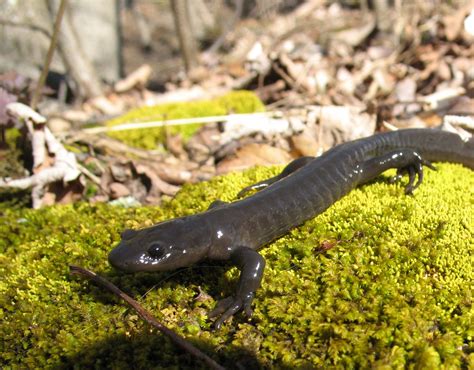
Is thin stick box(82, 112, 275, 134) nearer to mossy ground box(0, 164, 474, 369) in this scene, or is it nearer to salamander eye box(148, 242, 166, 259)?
mossy ground box(0, 164, 474, 369)

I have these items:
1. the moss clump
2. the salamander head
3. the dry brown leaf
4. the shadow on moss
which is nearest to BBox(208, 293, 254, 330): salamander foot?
the shadow on moss

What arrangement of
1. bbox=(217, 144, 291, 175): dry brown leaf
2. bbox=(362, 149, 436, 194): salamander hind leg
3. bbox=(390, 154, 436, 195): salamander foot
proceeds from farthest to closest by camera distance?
bbox=(217, 144, 291, 175): dry brown leaf < bbox=(362, 149, 436, 194): salamander hind leg < bbox=(390, 154, 436, 195): salamander foot

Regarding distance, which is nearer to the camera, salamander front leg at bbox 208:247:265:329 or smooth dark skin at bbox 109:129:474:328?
salamander front leg at bbox 208:247:265:329

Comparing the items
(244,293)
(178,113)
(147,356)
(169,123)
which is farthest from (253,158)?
(147,356)

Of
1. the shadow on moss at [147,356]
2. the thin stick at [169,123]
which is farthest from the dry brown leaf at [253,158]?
the shadow on moss at [147,356]

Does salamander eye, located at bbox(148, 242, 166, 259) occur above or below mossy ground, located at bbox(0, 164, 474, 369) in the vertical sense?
above

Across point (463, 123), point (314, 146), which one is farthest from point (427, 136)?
point (314, 146)

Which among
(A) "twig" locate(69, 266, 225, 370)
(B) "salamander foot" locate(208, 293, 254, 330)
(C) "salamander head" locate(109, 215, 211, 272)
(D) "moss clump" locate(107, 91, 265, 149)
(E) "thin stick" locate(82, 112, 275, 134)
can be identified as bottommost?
(D) "moss clump" locate(107, 91, 265, 149)

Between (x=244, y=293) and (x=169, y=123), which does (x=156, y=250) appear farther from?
(x=169, y=123)
